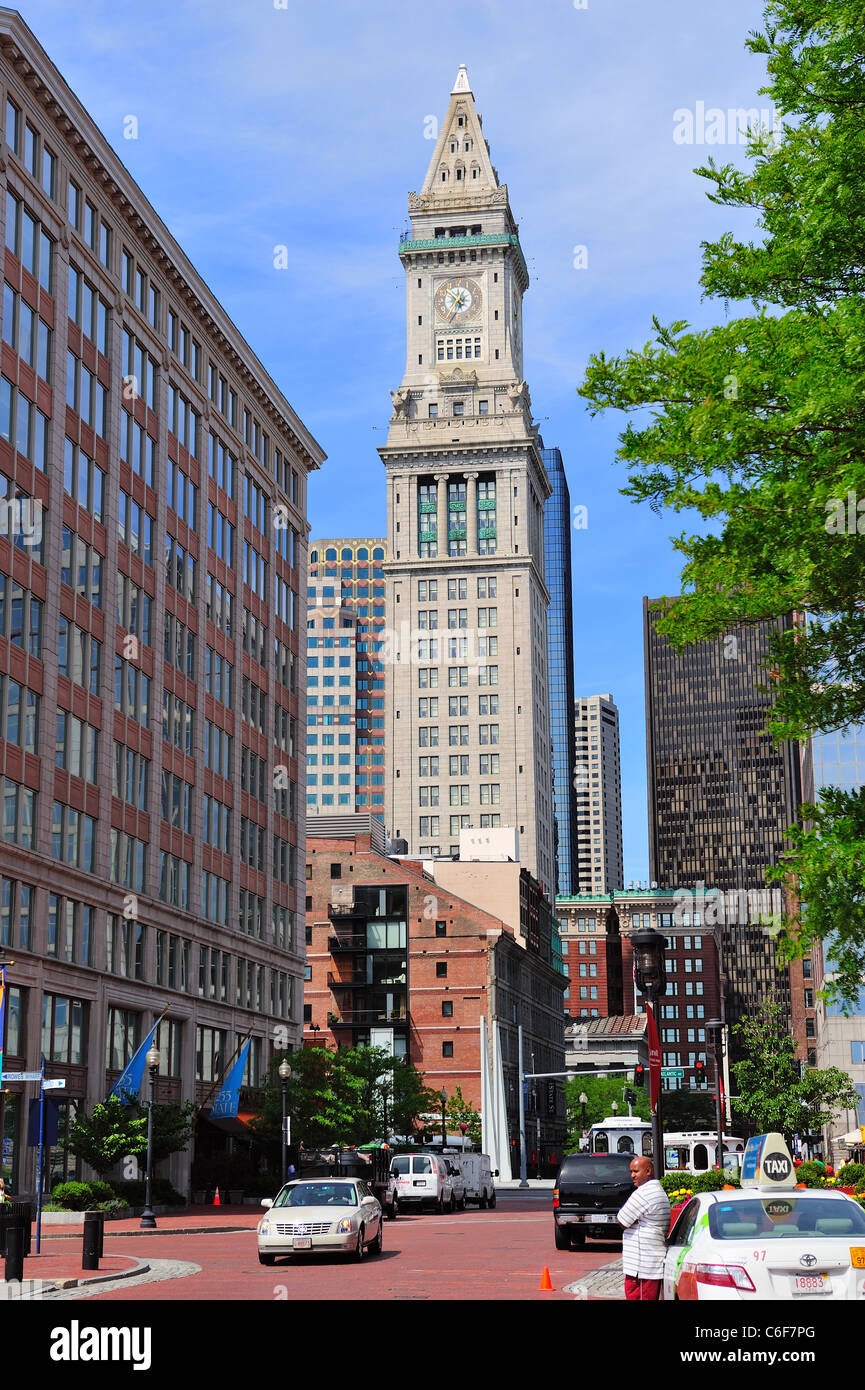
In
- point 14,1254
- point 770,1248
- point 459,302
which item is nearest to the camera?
point 770,1248

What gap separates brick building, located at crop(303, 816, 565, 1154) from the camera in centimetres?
10769

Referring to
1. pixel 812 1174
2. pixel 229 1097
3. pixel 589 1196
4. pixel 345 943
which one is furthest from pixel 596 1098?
pixel 589 1196

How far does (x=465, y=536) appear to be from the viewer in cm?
16362

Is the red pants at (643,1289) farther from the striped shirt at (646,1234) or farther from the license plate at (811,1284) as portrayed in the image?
the license plate at (811,1284)

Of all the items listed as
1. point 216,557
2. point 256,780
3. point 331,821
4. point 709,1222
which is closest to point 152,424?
point 216,557

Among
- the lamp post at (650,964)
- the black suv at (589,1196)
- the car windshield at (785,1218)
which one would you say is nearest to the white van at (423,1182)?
the black suv at (589,1196)

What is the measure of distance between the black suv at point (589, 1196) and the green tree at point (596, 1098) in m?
120

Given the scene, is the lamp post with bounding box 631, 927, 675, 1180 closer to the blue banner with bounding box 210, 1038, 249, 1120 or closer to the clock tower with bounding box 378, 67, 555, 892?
the blue banner with bounding box 210, 1038, 249, 1120

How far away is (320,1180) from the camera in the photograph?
1098 inches

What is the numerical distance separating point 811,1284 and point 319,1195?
16.5 metres

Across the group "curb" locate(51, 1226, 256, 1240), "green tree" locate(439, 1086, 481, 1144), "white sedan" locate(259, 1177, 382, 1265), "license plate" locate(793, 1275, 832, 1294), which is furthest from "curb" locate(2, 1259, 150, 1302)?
"green tree" locate(439, 1086, 481, 1144)

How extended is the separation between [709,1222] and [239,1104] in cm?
5479

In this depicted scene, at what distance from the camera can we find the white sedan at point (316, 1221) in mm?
25766

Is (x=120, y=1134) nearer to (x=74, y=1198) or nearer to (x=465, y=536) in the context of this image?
(x=74, y=1198)
